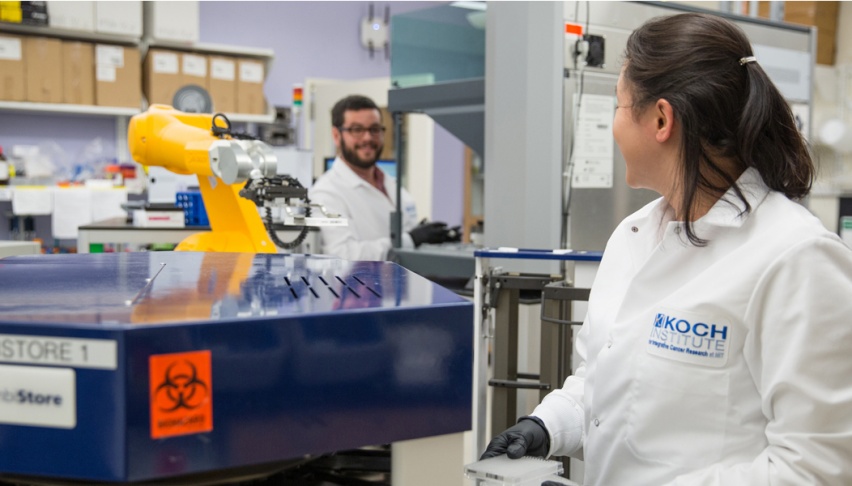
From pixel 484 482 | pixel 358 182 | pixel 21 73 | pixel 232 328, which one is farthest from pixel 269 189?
pixel 21 73

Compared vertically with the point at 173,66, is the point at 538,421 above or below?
below

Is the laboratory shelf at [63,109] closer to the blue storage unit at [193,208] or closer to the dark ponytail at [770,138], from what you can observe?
the blue storage unit at [193,208]

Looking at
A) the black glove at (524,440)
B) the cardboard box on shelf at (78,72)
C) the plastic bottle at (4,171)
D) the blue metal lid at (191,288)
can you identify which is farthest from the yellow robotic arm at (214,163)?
the cardboard box on shelf at (78,72)

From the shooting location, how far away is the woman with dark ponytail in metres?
0.82

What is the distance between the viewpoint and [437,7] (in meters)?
3.14

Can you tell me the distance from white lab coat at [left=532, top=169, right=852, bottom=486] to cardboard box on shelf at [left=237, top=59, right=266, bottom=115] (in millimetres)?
4303

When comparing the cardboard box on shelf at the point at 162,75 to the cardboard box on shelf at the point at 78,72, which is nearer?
the cardboard box on shelf at the point at 78,72

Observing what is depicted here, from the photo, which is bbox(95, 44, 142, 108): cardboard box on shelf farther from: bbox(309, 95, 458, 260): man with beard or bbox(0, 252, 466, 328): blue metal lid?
bbox(0, 252, 466, 328): blue metal lid

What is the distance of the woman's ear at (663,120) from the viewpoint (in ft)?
3.20

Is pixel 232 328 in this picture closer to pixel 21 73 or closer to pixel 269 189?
pixel 269 189

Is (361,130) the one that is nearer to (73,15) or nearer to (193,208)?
(193,208)

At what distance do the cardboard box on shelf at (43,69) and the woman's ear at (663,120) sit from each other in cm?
424

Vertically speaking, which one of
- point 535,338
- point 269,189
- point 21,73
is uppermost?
point 21,73

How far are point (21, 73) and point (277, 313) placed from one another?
4.44 metres
